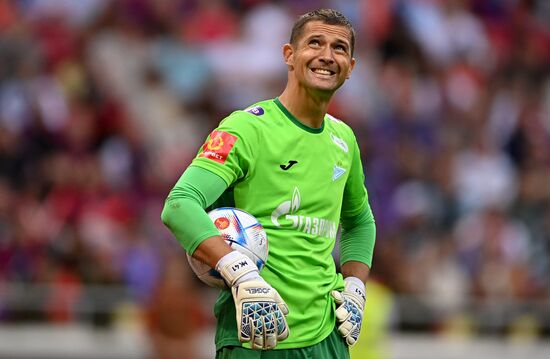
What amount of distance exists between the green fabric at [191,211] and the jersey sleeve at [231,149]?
0.08 m

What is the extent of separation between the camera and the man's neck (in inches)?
223

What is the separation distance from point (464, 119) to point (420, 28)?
1.51m

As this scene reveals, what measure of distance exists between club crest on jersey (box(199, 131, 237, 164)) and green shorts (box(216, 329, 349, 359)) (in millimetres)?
838

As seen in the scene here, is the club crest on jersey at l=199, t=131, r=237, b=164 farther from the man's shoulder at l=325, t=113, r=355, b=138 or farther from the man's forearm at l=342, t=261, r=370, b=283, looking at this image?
the man's forearm at l=342, t=261, r=370, b=283

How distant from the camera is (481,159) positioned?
14.7m

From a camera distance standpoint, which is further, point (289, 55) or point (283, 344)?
point (289, 55)

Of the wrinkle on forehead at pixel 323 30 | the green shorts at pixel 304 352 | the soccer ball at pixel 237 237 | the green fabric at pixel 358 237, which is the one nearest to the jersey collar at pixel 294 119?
the wrinkle on forehead at pixel 323 30

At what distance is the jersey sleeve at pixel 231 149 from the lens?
530cm

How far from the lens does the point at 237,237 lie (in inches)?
209

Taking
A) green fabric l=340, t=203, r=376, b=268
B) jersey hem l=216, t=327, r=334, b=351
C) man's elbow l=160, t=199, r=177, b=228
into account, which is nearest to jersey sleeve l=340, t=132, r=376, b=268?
green fabric l=340, t=203, r=376, b=268

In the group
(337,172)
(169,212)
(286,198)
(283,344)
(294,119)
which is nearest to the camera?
(169,212)

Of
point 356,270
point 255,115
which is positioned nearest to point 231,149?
point 255,115

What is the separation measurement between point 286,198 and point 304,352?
69cm

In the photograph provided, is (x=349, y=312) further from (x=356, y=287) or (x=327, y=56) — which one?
(x=327, y=56)
